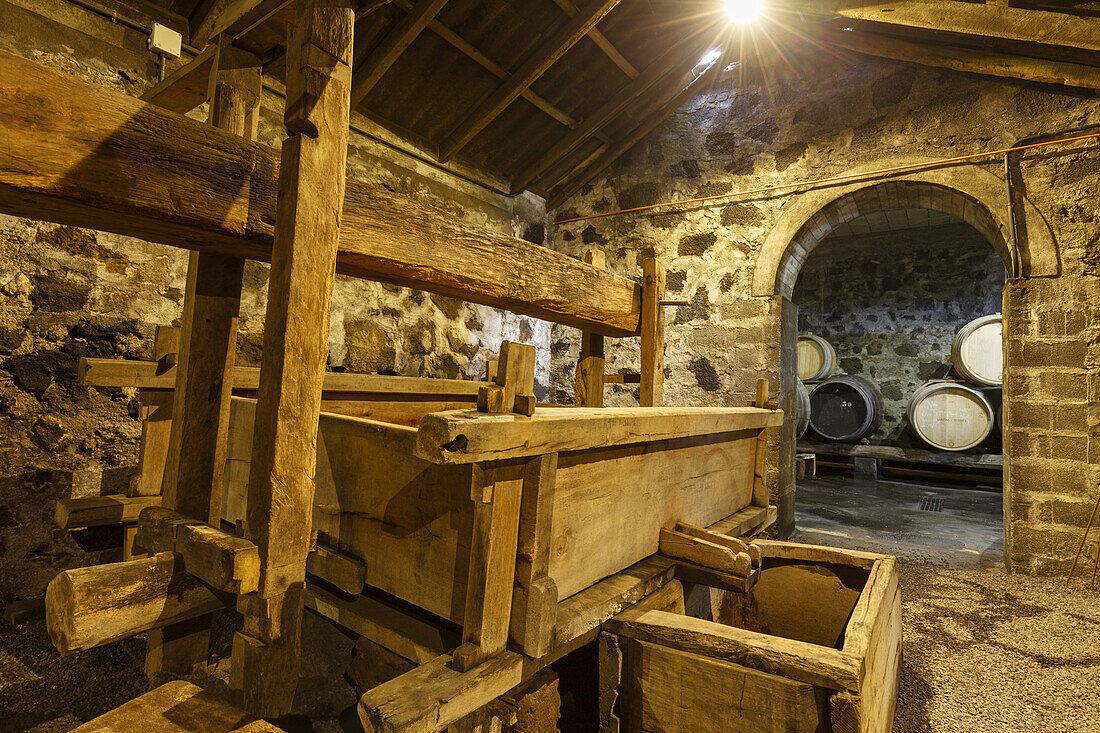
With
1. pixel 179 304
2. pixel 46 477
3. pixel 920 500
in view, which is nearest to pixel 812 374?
pixel 920 500

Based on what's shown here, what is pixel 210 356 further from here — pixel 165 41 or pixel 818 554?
pixel 165 41

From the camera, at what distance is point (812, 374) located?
714 cm

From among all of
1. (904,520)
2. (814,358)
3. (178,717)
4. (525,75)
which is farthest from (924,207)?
(178,717)

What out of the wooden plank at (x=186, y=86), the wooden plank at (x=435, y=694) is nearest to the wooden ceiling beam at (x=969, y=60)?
the wooden plank at (x=186, y=86)

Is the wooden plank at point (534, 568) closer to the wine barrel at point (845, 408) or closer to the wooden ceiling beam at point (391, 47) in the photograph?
the wooden ceiling beam at point (391, 47)

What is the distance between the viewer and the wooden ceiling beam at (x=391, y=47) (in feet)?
11.3

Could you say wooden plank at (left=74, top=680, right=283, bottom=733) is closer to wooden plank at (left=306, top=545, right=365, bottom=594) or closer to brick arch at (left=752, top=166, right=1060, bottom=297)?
wooden plank at (left=306, top=545, right=365, bottom=594)

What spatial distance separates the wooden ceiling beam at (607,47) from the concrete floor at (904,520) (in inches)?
157

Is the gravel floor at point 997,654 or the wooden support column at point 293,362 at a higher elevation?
the wooden support column at point 293,362

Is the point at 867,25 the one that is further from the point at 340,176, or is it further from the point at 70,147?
the point at 70,147

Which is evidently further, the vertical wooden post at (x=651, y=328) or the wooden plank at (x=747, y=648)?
the vertical wooden post at (x=651, y=328)

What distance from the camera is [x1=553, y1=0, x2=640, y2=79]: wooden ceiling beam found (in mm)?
3752

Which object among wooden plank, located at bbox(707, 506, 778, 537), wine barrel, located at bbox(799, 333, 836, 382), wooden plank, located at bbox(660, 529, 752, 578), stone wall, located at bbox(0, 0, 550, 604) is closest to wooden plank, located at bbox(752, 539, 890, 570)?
wooden plank, located at bbox(707, 506, 778, 537)

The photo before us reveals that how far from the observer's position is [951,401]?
20.2ft
